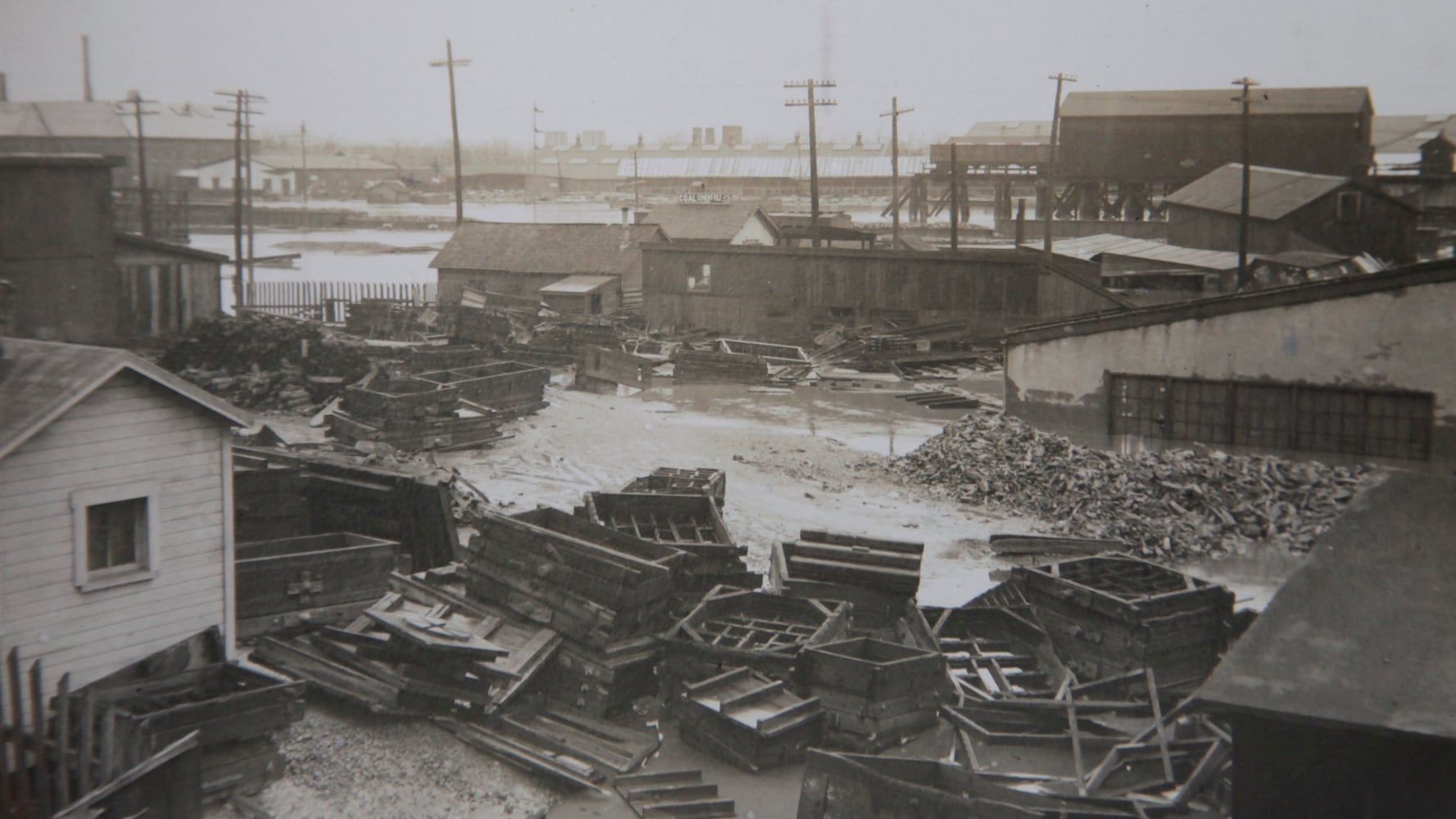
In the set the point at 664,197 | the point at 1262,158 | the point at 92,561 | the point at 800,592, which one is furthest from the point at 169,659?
the point at 664,197

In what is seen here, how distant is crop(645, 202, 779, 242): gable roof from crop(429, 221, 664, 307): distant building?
6099 millimetres

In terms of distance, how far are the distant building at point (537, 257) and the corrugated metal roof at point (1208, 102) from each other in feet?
87.6

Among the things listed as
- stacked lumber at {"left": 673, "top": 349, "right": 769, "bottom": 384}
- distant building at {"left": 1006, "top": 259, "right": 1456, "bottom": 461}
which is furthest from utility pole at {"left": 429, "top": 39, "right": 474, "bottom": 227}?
distant building at {"left": 1006, "top": 259, "right": 1456, "bottom": 461}

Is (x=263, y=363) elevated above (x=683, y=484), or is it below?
above

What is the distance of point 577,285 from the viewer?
141 ft

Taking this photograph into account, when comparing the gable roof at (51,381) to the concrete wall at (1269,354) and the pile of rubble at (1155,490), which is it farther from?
the concrete wall at (1269,354)

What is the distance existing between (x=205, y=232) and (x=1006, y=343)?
173 ft

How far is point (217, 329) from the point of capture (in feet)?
87.1

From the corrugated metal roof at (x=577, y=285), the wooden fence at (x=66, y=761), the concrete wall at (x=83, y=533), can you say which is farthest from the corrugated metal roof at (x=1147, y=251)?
the wooden fence at (x=66, y=761)

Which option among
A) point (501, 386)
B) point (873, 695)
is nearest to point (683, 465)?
point (501, 386)

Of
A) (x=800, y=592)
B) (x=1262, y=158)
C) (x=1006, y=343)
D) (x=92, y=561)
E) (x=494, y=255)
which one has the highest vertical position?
(x=1262, y=158)

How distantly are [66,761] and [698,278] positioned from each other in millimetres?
36157

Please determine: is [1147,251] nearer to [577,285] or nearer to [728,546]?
[577,285]

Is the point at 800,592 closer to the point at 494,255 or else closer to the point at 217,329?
the point at 217,329
